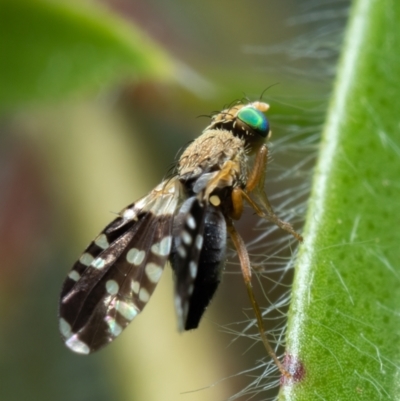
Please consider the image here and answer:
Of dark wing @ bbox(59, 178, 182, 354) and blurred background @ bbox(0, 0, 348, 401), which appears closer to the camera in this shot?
dark wing @ bbox(59, 178, 182, 354)

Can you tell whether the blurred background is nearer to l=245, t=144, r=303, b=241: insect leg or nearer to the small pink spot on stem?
l=245, t=144, r=303, b=241: insect leg

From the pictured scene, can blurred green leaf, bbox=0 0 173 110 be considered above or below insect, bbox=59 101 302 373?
above

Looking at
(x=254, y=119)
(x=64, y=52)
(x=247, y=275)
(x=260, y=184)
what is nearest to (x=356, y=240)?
(x=247, y=275)

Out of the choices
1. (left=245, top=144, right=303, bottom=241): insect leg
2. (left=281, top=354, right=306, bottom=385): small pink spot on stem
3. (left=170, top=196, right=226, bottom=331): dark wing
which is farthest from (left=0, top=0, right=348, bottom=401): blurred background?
(left=281, top=354, right=306, bottom=385): small pink spot on stem

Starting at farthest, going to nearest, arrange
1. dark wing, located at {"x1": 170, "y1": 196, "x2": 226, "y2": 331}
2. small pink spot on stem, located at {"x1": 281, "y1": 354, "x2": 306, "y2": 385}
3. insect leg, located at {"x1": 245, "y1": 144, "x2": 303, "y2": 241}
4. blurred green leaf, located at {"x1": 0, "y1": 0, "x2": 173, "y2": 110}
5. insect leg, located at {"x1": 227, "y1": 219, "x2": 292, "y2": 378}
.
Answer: blurred green leaf, located at {"x1": 0, "y1": 0, "x2": 173, "y2": 110} < insect leg, located at {"x1": 245, "y1": 144, "x2": 303, "y2": 241} < insect leg, located at {"x1": 227, "y1": 219, "x2": 292, "y2": 378} < dark wing, located at {"x1": 170, "y1": 196, "x2": 226, "y2": 331} < small pink spot on stem, located at {"x1": 281, "y1": 354, "x2": 306, "y2": 385}

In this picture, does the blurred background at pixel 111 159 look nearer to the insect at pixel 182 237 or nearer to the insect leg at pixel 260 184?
the insect leg at pixel 260 184

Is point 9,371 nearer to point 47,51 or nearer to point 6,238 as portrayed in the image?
point 6,238
